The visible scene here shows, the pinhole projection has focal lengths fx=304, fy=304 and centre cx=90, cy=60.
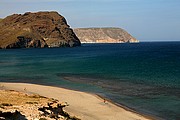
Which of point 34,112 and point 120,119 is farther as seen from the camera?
point 120,119

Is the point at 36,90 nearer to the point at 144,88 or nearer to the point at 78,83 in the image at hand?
the point at 78,83

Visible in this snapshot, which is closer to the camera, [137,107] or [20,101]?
[20,101]

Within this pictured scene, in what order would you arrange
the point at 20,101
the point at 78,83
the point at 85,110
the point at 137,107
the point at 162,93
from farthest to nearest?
the point at 78,83, the point at 162,93, the point at 137,107, the point at 85,110, the point at 20,101

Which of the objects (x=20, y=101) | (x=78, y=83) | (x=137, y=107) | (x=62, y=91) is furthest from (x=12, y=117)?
(x=78, y=83)

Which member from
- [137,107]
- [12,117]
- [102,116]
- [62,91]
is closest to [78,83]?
[62,91]

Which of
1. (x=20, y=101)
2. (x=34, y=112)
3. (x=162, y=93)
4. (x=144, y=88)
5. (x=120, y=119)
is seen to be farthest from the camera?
Result: (x=144, y=88)

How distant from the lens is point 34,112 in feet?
69.3

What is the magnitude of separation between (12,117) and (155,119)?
1541cm

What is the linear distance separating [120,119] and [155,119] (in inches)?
143

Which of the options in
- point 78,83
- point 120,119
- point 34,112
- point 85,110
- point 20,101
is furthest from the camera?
point 78,83

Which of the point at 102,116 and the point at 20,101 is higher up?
the point at 20,101

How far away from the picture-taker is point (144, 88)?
4681cm

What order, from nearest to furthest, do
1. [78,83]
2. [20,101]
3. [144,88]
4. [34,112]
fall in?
[34,112] → [20,101] → [144,88] → [78,83]

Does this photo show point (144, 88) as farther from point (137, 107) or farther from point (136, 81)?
point (137, 107)
